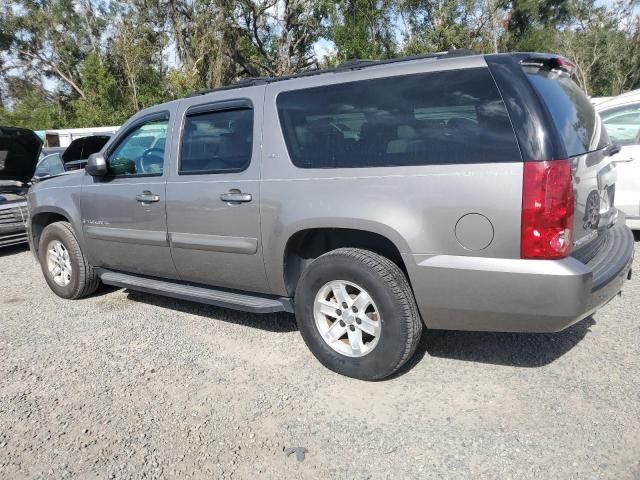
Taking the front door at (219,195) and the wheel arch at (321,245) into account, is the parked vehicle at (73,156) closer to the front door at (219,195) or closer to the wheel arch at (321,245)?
the front door at (219,195)

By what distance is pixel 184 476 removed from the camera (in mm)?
2547

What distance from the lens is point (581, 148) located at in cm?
296

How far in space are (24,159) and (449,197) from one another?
712 cm

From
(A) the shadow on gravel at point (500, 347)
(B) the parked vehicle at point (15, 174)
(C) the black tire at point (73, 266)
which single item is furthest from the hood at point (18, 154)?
(A) the shadow on gravel at point (500, 347)

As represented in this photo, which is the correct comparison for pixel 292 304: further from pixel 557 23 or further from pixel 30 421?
pixel 557 23

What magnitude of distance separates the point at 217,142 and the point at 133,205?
38.0 inches

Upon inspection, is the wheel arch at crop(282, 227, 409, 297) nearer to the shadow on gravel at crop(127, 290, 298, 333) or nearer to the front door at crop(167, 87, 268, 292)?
the front door at crop(167, 87, 268, 292)

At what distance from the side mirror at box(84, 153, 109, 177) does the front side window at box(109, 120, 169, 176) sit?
83mm

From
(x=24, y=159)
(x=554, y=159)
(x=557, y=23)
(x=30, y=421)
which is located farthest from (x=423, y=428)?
(x=557, y=23)

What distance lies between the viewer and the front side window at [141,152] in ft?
14.2

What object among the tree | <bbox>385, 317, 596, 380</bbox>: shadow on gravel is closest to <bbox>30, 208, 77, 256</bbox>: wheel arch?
<bbox>385, 317, 596, 380</bbox>: shadow on gravel

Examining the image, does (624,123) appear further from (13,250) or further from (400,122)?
(13,250)

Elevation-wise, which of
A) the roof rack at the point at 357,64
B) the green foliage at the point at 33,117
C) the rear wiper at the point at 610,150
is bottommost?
the rear wiper at the point at 610,150

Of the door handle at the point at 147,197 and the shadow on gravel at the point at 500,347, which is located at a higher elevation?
the door handle at the point at 147,197
